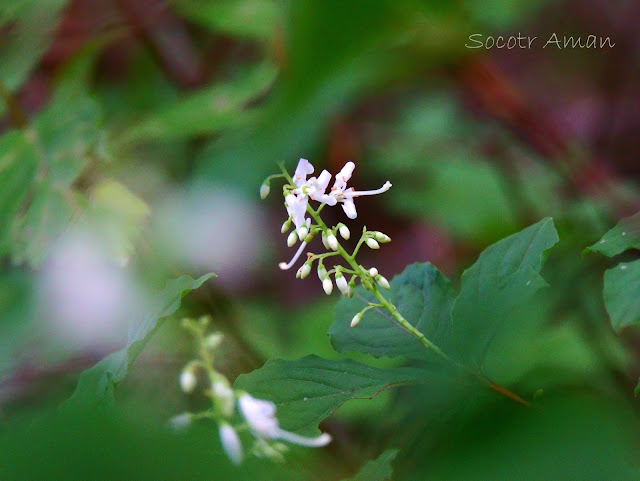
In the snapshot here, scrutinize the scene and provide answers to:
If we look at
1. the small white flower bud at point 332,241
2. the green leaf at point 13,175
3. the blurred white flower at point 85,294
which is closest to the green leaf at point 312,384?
the small white flower bud at point 332,241

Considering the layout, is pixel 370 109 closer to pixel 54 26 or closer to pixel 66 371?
pixel 54 26

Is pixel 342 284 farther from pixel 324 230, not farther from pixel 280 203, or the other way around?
pixel 280 203

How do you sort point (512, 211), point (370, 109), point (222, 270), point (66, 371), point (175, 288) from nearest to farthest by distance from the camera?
point (175, 288) < point (66, 371) < point (512, 211) < point (222, 270) < point (370, 109)

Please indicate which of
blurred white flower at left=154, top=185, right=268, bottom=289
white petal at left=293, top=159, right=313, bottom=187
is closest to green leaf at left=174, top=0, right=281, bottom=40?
blurred white flower at left=154, top=185, right=268, bottom=289

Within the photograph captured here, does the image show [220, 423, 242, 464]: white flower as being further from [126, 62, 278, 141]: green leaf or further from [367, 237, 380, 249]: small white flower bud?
[126, 62, 278, 141]: green leaf

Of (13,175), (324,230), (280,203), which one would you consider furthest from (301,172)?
(280,203)

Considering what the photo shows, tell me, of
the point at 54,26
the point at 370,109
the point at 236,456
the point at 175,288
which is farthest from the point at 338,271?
the point at 370,109
